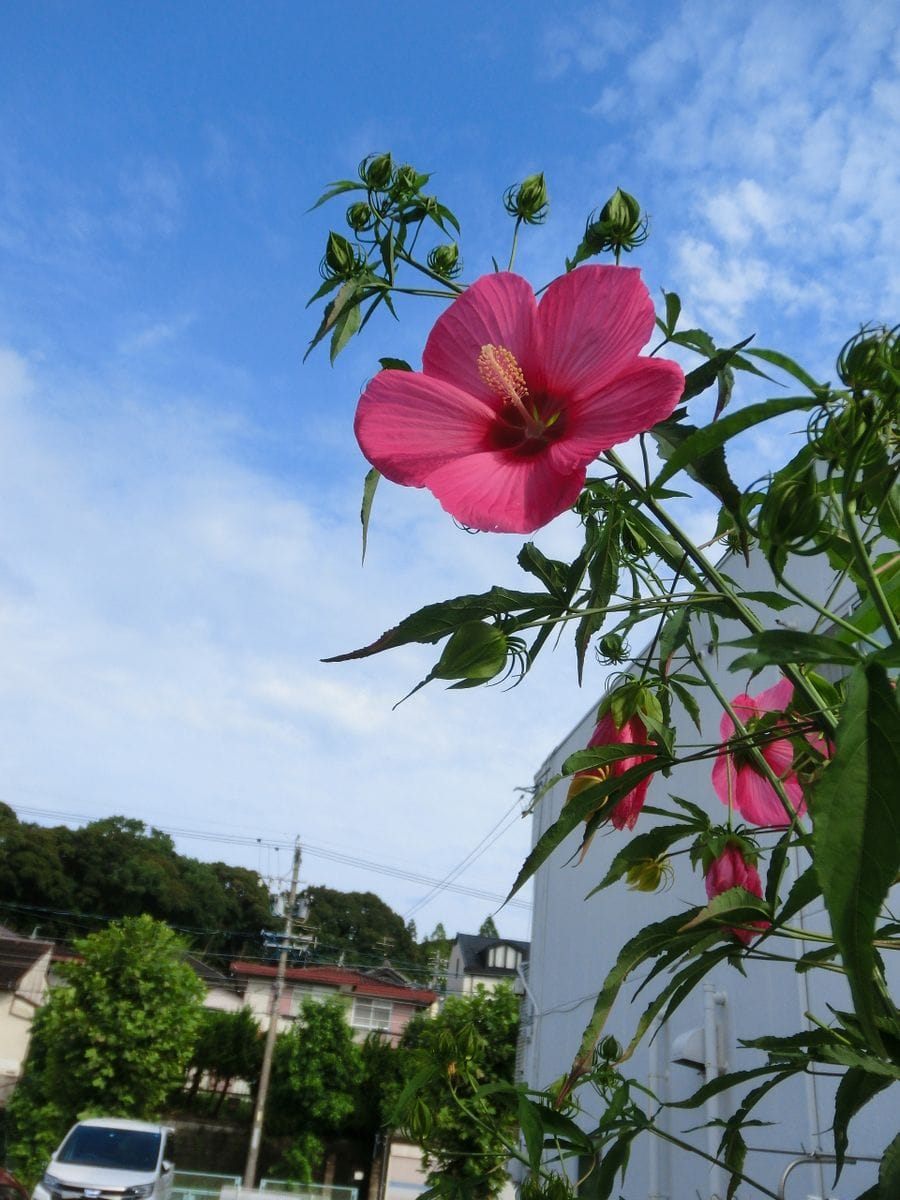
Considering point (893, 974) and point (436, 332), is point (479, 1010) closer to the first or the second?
point (893, 974)

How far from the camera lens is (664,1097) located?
638 cm

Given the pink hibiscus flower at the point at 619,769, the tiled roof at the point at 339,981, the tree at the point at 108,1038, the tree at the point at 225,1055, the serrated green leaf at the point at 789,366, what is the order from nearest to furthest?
1. the serrated green leaf at the point at 789,366
2. the pink hibiscus flower at the point at 619,769
3. the tree at the point at 108,1038
4. the tree at the point at 225,1055
5. the tiled roof at the point at 339,981

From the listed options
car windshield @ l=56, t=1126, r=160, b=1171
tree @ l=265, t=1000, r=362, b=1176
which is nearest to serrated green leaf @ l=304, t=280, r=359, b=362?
car windshield @ l=56, t=1126, r=160, b=1171

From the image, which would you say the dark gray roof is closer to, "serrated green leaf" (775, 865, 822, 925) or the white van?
the white van

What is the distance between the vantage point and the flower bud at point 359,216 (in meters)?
0.79

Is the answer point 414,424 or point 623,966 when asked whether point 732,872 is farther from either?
point 414,424

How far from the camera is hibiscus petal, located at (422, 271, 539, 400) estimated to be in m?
0.56

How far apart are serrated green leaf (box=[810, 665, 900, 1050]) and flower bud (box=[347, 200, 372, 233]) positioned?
21.1 inches

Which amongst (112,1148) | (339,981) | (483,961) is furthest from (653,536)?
(483,961)

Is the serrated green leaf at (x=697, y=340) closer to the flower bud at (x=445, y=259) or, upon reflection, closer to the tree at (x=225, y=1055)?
the flower bud at (x=445, y=259)

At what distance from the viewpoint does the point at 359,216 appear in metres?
0.80

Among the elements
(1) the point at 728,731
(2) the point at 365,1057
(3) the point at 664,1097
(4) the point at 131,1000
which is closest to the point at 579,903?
(3) the point at 664,1097

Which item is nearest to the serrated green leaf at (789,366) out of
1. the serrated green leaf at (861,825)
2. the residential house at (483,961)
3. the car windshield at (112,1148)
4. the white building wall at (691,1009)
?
the serrated green leaf at (861,825)

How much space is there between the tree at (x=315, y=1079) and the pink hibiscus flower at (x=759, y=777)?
1548cm
